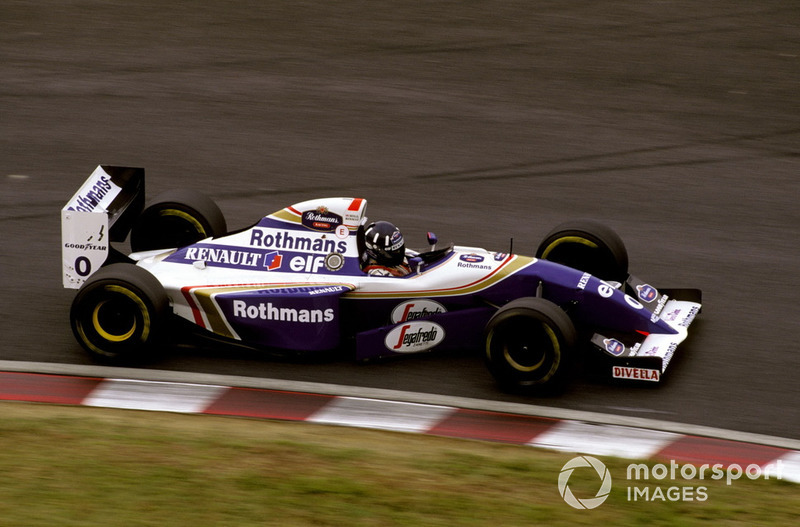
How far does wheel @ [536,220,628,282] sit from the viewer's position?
29.9 feet

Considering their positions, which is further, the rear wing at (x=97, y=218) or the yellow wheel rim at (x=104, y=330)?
the rear wing at (x=97, y=218)

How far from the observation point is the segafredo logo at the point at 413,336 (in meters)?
8.36

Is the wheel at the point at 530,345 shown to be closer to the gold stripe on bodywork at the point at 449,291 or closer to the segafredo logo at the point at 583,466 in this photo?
the gold stripe on bodywork at the point at 449,291

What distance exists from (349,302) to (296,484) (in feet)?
8.46

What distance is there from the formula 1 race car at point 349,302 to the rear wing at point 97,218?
12mm

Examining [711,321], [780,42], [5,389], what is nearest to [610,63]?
[780,42]

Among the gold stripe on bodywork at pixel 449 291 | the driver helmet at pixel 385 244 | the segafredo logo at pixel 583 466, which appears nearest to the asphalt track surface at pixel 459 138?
the gold stripe on bodywork at pixel 449 291

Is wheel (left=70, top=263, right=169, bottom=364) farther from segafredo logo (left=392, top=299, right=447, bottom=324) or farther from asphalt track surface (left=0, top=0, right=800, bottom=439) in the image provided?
segafredo logo (left=392, top=299, right=447, bottom=324)

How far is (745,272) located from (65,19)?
11.3 metres

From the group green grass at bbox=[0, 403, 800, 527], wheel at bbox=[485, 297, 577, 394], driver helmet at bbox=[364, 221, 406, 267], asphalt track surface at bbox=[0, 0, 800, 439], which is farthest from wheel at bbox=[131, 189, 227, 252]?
wheel at bbox=[485, 297, 577, 394]

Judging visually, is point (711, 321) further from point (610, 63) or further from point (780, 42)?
point (780, 42)

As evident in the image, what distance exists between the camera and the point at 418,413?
7672 millimetres

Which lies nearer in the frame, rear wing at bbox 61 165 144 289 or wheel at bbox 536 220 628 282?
rear wing at bbox 61 165 144 289

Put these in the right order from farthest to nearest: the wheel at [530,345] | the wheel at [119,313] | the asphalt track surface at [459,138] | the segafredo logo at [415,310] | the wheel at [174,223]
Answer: the wheel at [174,223]
the asphalt track surface at [459,138]
the segafredo logo at [415,310]
the wheel at [119,313]
the wheel at [530,345]
